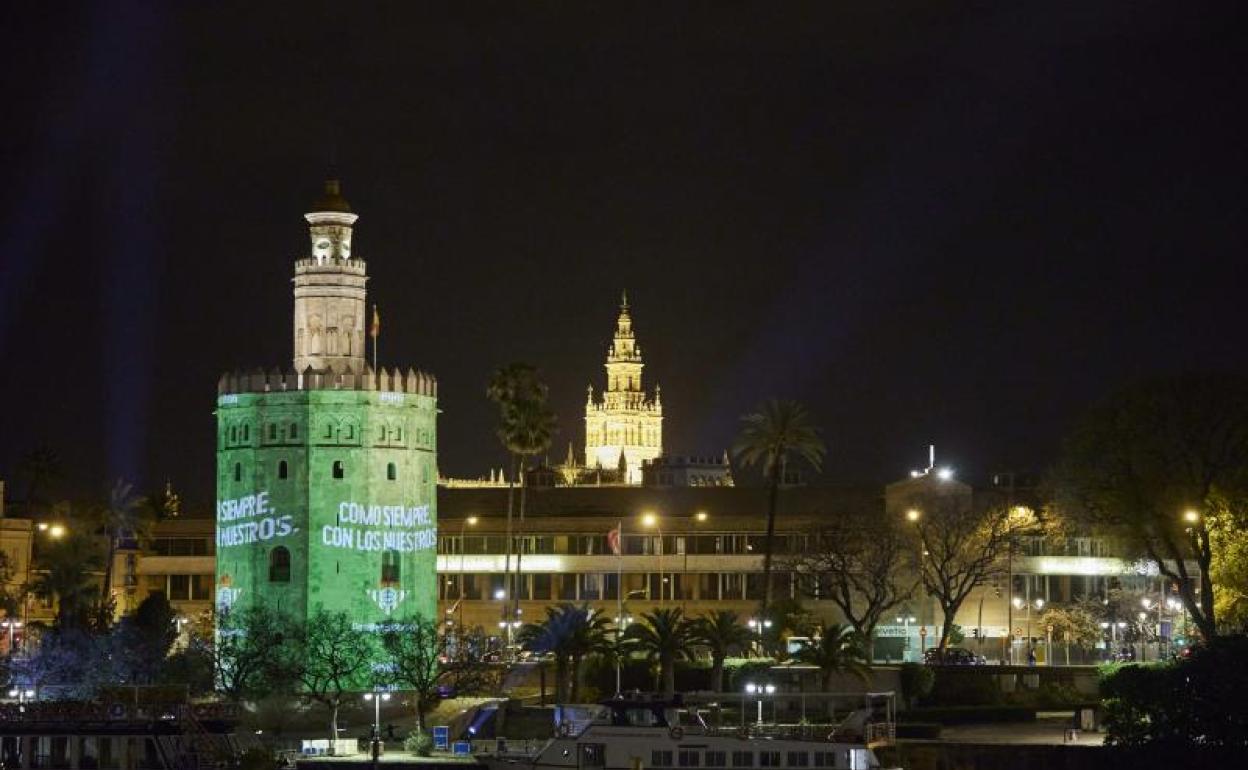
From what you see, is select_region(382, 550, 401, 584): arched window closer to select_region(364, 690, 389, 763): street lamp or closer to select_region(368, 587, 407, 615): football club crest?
select_region(368, 587, 407, 615): football club crest

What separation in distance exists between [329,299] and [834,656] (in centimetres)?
3272

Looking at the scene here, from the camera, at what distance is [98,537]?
158 meters

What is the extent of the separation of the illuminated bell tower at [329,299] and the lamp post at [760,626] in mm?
21635

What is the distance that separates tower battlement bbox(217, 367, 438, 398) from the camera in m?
124

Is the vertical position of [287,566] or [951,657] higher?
[287,566]

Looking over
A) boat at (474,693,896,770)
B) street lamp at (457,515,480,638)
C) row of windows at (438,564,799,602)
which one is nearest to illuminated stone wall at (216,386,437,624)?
street lamp at (457,515,480,638)

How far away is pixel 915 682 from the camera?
352 ft

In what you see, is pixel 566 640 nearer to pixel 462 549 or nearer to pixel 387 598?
pixel 387 598

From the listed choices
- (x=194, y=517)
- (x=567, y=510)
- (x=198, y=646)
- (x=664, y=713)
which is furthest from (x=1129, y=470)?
(x=194, y=517)

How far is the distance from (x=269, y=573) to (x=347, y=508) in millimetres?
4562

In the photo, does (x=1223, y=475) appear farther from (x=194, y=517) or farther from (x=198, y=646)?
(x=194, y=517)

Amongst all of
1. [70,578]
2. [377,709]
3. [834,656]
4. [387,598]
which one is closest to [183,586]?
[70,578]

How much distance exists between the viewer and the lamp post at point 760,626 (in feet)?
398

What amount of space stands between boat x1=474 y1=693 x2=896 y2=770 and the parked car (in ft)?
110
